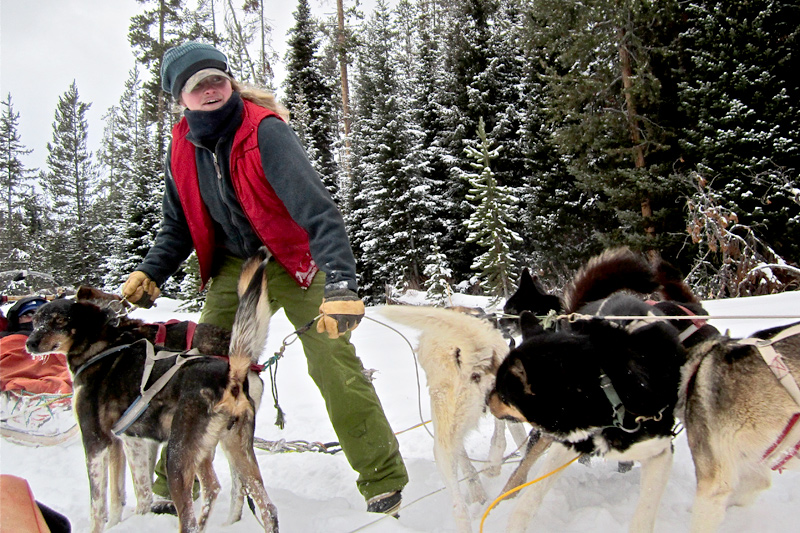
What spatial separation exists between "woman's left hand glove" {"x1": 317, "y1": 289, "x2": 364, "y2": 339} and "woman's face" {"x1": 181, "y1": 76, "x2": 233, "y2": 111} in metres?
1.12

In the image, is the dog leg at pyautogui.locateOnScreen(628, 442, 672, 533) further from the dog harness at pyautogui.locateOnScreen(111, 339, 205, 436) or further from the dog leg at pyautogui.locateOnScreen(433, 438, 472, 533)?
the dog harness at pyautogui.locateOnScreen(111, 339, 205, 436)

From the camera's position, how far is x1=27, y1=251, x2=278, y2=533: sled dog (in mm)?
2076

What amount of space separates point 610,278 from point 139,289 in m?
2.87

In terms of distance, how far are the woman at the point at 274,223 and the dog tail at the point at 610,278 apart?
155 centimetres

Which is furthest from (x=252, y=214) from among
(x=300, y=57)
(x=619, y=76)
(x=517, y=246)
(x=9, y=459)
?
(x=300, y=57)

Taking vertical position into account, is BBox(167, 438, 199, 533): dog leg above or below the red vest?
below

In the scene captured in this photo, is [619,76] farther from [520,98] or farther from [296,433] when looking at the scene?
[296,433]

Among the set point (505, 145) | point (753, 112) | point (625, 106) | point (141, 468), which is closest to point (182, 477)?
point (141, 468)

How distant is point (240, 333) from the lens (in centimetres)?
208

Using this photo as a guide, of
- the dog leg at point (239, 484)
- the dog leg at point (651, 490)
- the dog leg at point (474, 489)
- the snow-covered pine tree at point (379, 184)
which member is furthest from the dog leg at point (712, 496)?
the snow-covered pine tree at point (379, 184)

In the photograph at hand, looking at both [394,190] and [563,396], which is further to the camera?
[394,190]

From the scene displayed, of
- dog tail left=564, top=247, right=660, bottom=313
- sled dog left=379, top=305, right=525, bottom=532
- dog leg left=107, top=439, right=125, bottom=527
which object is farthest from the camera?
dog tail left=564, top=247, right=660, bottom=313

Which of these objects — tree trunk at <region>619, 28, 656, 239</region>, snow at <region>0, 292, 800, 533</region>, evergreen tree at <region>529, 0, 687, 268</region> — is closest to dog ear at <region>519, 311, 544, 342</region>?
snow at <region>0, 292, 800, 533</region>

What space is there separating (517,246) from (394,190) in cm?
487
